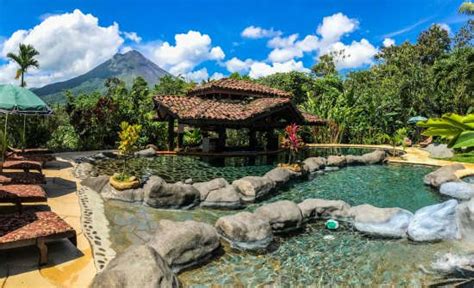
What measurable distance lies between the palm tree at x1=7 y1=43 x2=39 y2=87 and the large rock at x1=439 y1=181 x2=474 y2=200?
30634mm

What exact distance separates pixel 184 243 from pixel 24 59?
29.7m

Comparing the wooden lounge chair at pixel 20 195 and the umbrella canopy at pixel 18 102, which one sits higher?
the umbrella canopy at pixel 18 102

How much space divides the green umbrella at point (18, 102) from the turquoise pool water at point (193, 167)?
11.2 feet

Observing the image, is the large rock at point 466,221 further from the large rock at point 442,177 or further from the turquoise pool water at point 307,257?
the large rock at point 442,177

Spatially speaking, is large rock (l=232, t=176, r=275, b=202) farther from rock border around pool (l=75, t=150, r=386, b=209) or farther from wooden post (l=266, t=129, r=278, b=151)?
wooden post (l=266, t=129, r=278, b=151)

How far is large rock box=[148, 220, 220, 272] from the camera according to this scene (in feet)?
18.6

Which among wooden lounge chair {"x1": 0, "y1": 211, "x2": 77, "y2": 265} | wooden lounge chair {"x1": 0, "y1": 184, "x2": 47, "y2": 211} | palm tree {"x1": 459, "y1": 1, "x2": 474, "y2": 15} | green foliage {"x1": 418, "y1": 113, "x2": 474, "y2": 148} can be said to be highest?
palm tree {"x1": 459, "y1": 1, "x2": 474, "y2": 15}

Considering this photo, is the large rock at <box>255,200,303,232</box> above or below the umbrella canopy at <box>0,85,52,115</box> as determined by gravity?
below

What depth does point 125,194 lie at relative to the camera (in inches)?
363

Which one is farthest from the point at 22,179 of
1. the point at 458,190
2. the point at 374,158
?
the point at 374,158

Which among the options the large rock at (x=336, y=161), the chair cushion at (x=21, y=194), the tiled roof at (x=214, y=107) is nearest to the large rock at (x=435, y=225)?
the chair cushion at (x=21, y=194)

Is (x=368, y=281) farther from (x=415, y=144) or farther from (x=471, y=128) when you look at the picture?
(x=415, y=144)

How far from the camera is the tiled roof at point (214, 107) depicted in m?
16.1

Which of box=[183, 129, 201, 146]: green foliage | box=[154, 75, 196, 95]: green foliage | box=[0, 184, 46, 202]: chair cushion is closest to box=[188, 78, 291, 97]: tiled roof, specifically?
box=[183, 129, 201, 146]: green foliage
